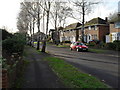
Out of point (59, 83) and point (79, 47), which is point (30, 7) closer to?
point (79, 47)

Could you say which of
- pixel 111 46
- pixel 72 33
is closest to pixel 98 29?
pixel 72 33

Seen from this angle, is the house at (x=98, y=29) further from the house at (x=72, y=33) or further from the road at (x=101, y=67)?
the road at (x=101, y=67)

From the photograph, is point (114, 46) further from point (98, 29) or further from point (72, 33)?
point (72, 33)

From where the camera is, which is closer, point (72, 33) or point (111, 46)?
point (111, 46)

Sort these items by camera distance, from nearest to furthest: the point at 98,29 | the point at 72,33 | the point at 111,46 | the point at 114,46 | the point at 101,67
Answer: the point at 101,67 < the point at 114,46 < the point at 111,46 < the point at 98,29 < the point at 72,33

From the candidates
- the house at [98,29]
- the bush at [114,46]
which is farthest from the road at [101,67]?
the house at [98,29]

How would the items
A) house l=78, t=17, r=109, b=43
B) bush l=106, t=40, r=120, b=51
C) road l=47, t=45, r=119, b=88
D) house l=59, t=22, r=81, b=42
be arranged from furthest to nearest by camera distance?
house l=59, t=22, r=81, b=42, house l=78, t=17, r=109, b=43, bush l=106, t=40, r=120, b=51, road l=47, t=45, r=119, b=88

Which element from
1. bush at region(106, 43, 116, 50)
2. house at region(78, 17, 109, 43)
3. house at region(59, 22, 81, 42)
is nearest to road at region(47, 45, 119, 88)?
bush at region(106, 43, 116, 50)

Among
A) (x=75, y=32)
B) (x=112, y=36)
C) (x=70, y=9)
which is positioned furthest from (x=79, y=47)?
(x=75, y=32)

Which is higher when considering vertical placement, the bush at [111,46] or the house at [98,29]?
the house at [98,29]

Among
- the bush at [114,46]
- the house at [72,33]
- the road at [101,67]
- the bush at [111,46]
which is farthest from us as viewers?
the house at [72,33]

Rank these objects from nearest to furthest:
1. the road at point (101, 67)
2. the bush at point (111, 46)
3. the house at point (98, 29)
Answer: the road at point (101, 67), the bush at point (111, 46), the house at point (98, 29)

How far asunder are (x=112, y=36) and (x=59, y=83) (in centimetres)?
3077

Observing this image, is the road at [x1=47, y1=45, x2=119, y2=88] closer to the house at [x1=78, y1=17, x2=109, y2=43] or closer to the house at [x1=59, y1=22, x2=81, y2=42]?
the house at [x1=78, y1=17, x2=109, y2=43]
